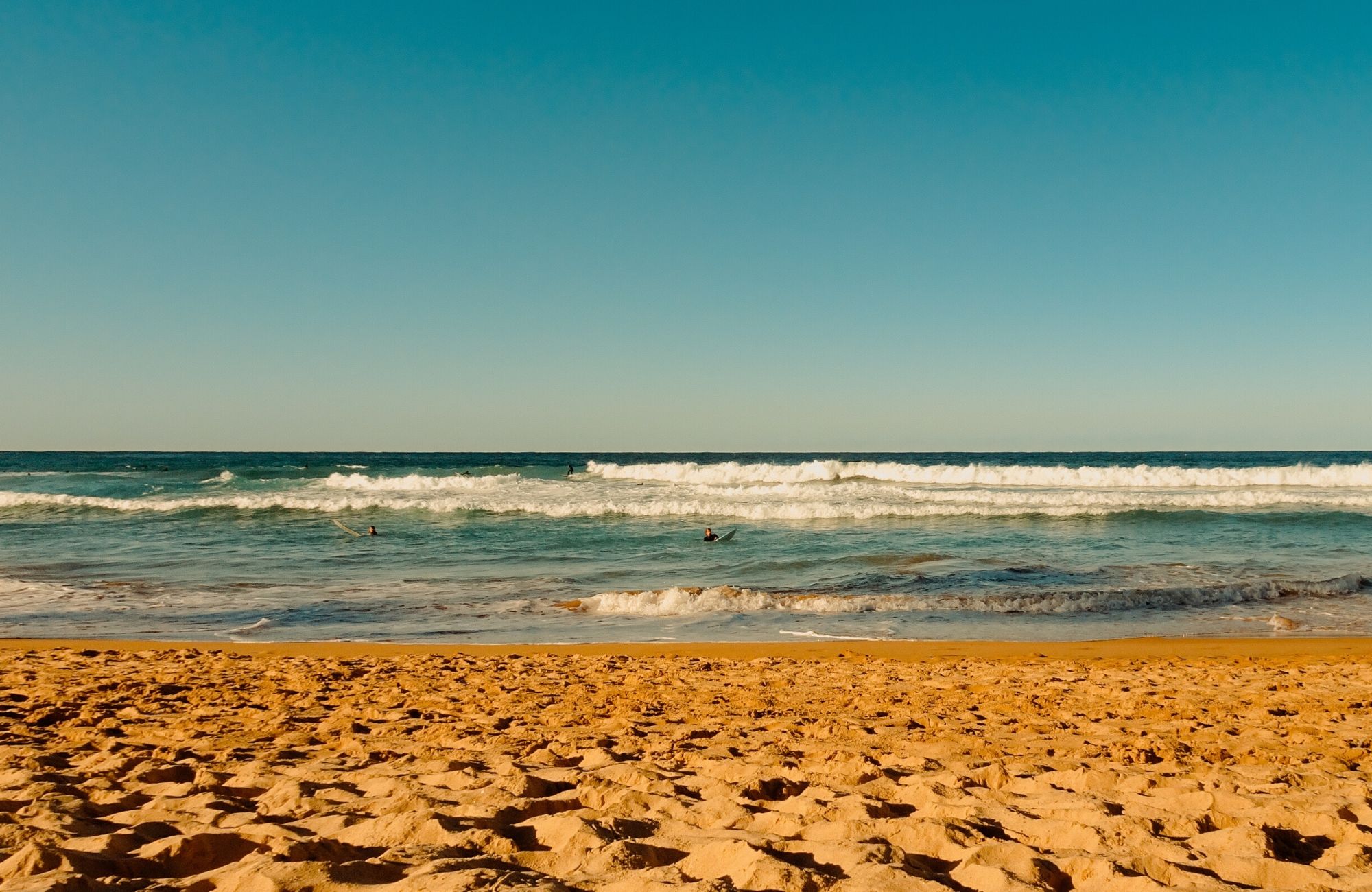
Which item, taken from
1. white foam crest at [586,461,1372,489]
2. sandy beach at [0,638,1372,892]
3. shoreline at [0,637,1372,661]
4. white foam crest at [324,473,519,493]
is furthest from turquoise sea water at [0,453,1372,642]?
sandy beach at [0,638,1372,892]

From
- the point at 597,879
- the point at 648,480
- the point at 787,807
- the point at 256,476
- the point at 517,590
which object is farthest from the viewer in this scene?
the point at 256,476

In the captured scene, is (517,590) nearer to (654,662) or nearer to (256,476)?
(654,662)

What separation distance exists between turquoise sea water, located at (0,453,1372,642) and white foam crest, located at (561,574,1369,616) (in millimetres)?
49

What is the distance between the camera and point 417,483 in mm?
42844

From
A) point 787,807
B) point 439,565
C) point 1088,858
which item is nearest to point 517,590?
point 439,565

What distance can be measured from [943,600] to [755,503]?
18354 millimetres

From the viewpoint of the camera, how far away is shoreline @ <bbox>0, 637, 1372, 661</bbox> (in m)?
9.88

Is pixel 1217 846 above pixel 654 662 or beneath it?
above

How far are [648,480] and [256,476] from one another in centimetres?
2531

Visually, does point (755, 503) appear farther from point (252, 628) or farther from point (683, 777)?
point (683, 777)

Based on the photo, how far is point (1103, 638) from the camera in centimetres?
1138

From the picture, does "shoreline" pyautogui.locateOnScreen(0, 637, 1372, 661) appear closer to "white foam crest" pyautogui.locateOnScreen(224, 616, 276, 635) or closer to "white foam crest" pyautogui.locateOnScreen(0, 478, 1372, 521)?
"white foam crest" pyautogui.locateOnScreen(224, 616, 276, 635)

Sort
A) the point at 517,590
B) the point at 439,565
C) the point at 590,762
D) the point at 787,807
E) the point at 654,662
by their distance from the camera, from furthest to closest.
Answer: the point at 439,565
the point at 517,590
the point at 654,662
the point at 590,762
the point at 787,807

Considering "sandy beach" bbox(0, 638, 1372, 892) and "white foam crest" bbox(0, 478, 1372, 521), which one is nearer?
"sandy beach" bbox(0, 638, 1372, 892)
